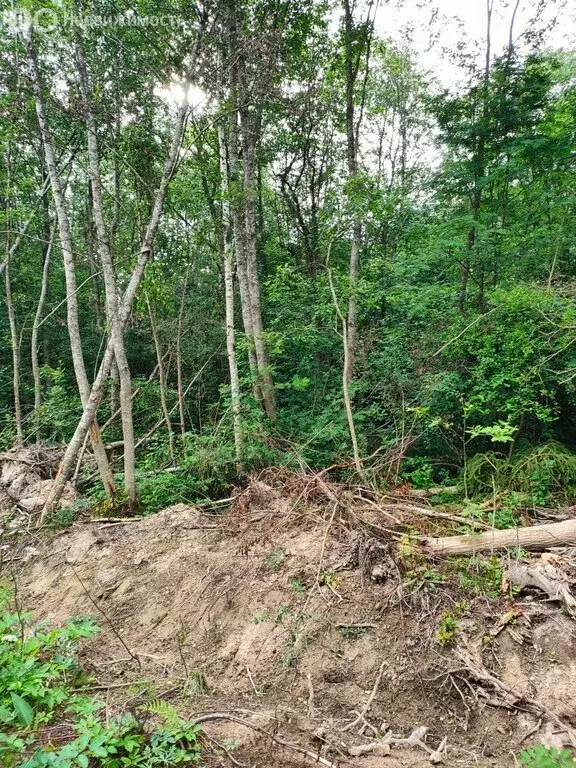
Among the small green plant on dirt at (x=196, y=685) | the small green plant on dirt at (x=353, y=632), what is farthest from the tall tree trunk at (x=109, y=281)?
the small green plant on dirt at (x=353, y=632)

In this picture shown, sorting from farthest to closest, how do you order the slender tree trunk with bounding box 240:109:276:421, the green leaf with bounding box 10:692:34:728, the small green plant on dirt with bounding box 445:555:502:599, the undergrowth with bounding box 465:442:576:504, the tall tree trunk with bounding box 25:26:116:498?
the slender tree trunk with bounding box 240:109:276:421
the tall tree trunk with bounding box 25:26:116:498
the undergrowth with bounding box 465:442:576:504
the small green plant on dirt with bounding box 445:555:502:599
the green leaf with bounding box 10:692:34:728

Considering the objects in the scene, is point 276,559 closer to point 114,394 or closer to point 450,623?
point 450,623

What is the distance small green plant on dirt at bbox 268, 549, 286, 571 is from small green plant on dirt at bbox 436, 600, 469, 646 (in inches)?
63.3

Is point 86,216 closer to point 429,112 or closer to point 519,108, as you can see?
point 429,112

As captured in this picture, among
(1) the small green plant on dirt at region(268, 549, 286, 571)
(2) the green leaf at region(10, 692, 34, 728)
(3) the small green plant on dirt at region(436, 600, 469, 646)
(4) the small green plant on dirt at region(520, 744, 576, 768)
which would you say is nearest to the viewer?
(4) the small green plant on dirt at region(520, 744, 576, 768)

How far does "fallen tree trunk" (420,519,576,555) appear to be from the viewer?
3922mm

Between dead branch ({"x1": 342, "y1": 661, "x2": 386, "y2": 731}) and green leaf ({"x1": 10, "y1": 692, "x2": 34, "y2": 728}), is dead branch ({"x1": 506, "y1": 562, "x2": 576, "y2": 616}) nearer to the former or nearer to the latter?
dead branch ({"x1": 342, "y1": 661, "x2": 386, "y2": 731})

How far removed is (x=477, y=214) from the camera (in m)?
8.45

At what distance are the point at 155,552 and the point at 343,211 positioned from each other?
6.87 meters

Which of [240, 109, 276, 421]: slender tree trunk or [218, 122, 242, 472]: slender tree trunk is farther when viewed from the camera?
[240, 109, 276, 421]: slender tree trunk

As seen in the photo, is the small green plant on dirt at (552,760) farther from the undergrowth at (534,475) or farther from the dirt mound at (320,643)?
the undergrowth at (534,475)

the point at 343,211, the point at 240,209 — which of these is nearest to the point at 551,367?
the point at 343,211

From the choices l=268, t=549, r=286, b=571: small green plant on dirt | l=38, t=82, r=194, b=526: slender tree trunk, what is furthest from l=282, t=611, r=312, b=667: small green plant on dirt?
l=38, t=82, r=194, b=526: slender tree trunk

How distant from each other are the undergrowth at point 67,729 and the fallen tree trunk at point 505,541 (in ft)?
8.59
